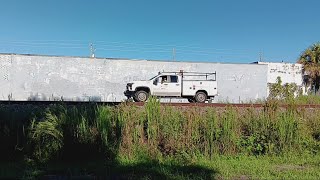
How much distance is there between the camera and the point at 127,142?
8.35 metres

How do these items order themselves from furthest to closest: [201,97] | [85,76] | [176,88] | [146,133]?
[85,76], [201,97], [176,88], [146,133]

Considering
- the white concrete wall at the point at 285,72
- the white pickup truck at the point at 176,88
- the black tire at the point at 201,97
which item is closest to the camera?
the white pickup truck at the point at 176,88

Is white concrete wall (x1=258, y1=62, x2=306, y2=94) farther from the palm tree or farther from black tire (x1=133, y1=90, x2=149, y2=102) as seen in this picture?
black tire (x1=133, y1=90, x2=149, y2=102)

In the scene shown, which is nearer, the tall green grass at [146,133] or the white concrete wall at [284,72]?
the tall green grass at [146,133]

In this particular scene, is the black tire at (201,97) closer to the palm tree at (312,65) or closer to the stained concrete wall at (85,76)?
the stained concrete wall at (85,76)

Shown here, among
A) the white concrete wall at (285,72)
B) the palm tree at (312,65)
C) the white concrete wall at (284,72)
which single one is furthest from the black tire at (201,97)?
the palm tree at (312,65)

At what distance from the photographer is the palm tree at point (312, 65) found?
37.6m

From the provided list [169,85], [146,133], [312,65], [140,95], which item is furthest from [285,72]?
[146,133]

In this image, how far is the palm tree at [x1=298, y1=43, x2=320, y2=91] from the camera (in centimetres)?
3756

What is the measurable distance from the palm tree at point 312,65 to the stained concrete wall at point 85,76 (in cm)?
693

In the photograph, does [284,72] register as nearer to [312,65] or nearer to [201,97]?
[312,65]

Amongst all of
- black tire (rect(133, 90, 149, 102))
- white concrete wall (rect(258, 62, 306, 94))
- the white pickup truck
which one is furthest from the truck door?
white concrete wall (rect(258, 62, 306, 94))

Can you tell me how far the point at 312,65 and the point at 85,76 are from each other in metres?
21.3

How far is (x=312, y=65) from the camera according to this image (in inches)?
1487
